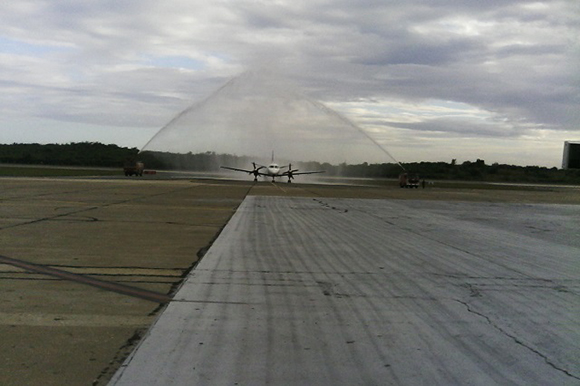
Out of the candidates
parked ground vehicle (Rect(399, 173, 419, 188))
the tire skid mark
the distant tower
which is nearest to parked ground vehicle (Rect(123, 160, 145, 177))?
parked ground vehicle (Rect(399, 173, 419, 188))

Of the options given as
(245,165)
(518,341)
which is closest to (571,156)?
(518,341)

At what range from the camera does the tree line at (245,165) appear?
120375 millimetres

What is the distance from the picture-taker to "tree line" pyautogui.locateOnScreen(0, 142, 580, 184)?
120375 millimetres

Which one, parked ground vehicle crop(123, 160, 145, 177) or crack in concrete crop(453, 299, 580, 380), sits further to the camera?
parked ground vehicle crop(123, 160, 145, 177)

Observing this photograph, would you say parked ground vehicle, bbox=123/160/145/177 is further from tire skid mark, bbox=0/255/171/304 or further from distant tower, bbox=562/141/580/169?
tire skid mark, bbox=0/255/171/304

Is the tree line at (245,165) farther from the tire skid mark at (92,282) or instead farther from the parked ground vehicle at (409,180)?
the tire skid mark at (92,282)

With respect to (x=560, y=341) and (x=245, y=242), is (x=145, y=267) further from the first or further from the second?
(x=560, y=341)

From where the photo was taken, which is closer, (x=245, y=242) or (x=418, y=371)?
(x=418, y=371)

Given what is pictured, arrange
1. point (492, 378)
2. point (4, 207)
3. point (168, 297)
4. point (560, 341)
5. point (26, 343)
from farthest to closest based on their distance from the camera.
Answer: point (4, 207), point (168, 297), point (560, 341), point (26, 343), point (492, 378)

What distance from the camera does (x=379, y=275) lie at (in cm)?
1056

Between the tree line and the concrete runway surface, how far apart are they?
307 feet

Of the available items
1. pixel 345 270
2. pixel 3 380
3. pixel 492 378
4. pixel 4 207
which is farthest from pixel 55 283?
pixel 4 207

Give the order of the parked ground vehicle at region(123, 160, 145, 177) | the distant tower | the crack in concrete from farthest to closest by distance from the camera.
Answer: the parked ground vehicle at region(123, 160, 145, 177) → the distant tower → the crack in concrete

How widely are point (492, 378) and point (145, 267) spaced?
6.98 metres
